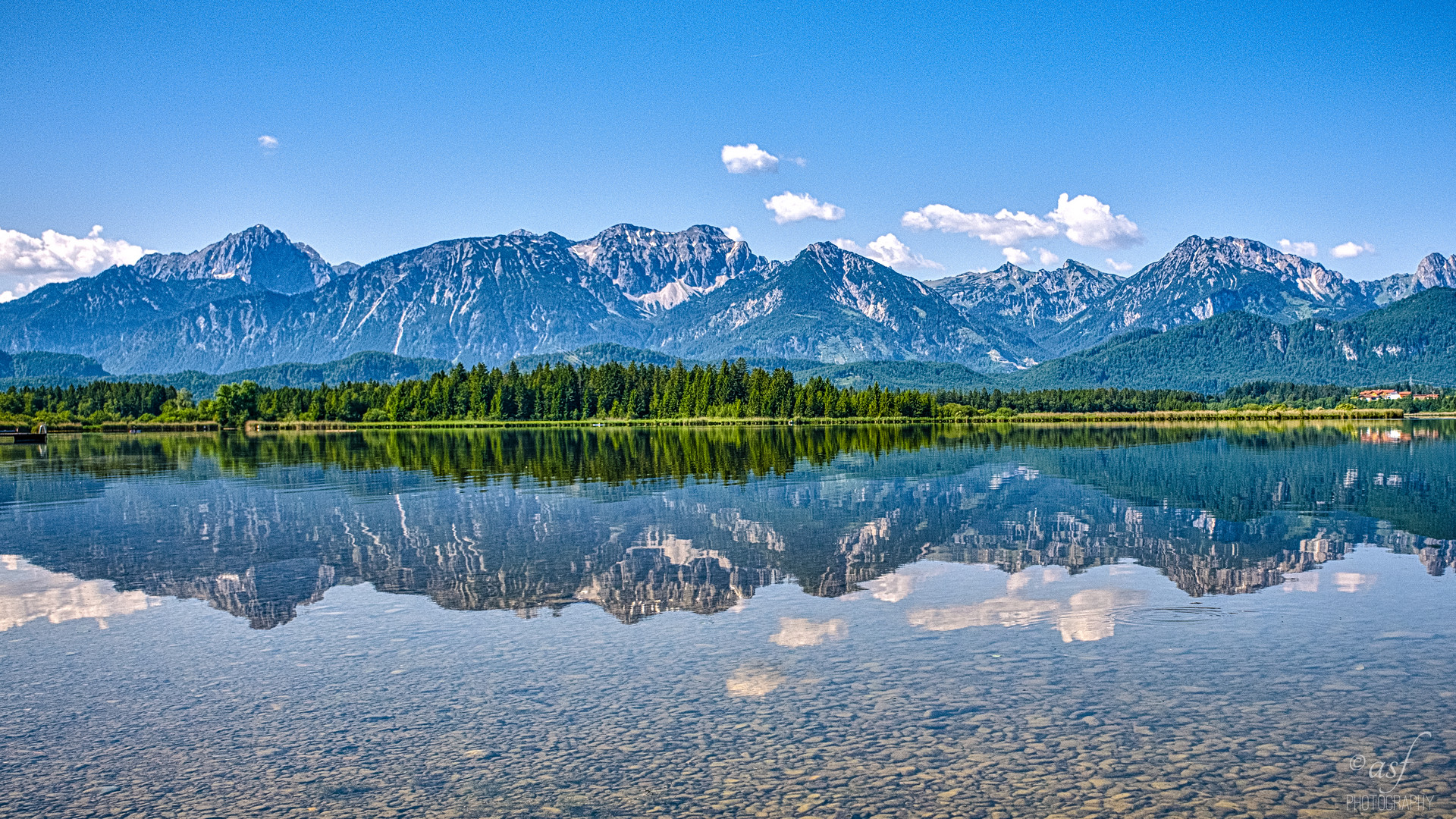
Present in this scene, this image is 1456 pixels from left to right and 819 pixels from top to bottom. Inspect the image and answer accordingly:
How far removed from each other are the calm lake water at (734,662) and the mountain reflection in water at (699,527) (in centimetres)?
35

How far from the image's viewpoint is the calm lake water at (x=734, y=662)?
16172mm

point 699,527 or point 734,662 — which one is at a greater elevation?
point 699,527

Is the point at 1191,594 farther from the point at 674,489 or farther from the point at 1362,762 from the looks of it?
the point at 674,489

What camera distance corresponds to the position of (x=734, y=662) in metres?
23.1

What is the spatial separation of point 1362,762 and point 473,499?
51.1m

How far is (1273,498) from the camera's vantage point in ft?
191

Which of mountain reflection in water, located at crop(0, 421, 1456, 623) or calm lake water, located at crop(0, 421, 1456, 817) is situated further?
mountain reflection in water, located at crop(0, 421, 1456, 623)

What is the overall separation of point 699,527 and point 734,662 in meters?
22.9

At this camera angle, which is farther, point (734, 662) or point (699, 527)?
point (699, 527)

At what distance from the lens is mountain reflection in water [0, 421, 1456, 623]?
104ft

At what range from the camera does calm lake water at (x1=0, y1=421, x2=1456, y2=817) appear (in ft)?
53.1

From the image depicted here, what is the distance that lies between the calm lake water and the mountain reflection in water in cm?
35

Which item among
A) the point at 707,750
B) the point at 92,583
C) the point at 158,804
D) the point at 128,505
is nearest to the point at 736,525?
the point at 92,583

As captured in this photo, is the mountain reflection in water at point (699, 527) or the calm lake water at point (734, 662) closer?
the calm lake water at point (734, 662)
